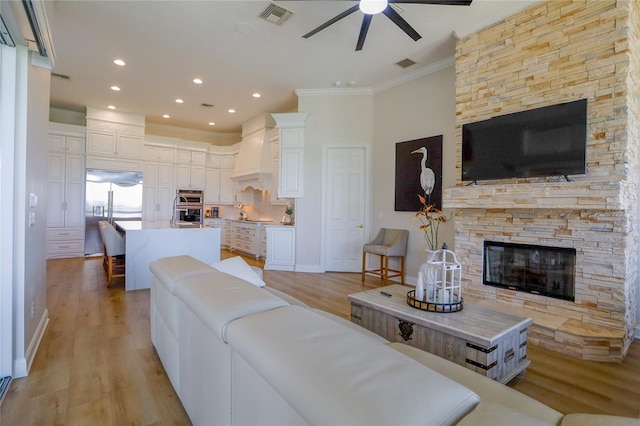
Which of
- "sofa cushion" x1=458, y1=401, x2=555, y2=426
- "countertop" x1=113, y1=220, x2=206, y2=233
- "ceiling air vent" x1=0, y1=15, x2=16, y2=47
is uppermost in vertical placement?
"ceiling air vent" x1=0, y1=15, x2=16, y2=47

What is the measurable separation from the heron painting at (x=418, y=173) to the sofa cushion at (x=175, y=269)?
10.7ft

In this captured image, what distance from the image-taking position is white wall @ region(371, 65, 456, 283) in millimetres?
4340

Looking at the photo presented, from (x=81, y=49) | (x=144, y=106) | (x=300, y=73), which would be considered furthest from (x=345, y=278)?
(x=144, y=106)

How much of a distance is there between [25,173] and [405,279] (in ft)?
15.0

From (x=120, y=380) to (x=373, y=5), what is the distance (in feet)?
11.6

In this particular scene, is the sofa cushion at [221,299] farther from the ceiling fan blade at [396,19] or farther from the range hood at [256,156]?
the range hood at [256,156]

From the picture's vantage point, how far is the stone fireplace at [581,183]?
8.28ft

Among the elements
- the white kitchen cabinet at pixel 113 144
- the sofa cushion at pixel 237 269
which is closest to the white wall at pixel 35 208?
the sofa cushion at pixel 237 269

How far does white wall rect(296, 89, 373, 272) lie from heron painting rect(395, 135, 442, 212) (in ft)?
2.92

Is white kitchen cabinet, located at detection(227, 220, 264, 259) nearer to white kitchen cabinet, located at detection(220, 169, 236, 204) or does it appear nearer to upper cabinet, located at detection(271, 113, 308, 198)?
white kitchen cabinet, located at detection(220, 169, 236, 204)

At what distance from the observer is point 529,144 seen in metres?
3.00

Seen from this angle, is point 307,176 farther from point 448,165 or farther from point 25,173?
point 25,173

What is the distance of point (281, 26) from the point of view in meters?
3.66

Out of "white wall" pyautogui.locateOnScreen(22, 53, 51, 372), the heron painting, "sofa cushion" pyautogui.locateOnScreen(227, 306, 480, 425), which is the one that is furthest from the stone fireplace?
"white wall" pyautogui.locateOnScreen(22, 53, 51, 372)
